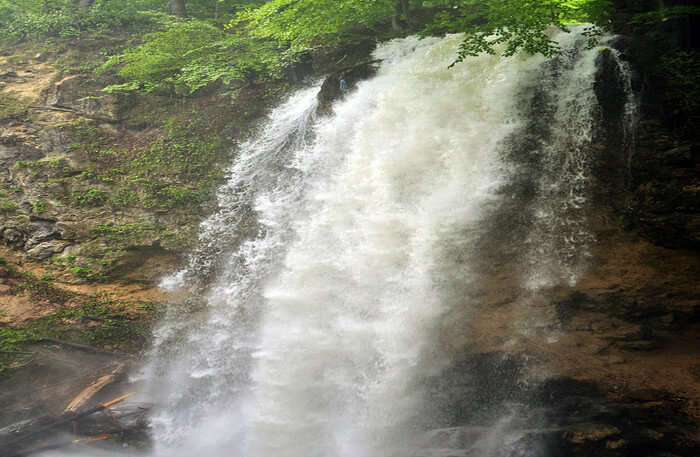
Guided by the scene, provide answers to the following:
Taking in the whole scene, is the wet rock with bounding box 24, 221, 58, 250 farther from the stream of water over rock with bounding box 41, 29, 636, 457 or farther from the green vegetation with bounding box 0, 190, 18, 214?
the stream of water over rock with bounding box 41, 29, 636, 457

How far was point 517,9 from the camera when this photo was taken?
6.48 m

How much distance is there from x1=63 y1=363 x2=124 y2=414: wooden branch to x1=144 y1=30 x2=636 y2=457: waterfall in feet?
1.65

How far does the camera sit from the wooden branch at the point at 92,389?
17.3ft

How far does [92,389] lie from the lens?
5.47 meters

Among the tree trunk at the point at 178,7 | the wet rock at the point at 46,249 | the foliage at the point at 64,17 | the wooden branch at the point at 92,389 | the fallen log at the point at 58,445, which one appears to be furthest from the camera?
the tree trunk at the point at 178,7

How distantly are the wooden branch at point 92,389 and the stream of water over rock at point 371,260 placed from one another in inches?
16.0

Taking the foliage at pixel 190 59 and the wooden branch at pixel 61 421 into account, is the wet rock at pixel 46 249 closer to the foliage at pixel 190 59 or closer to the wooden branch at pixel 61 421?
the wooden branch at pixel 61 421

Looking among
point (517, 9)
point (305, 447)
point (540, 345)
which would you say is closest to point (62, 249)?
point (305, 447)

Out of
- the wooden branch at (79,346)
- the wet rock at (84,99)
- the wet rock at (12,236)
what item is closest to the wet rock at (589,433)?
the wooden branch at (79,346)

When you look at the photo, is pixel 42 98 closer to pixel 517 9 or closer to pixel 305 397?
pixel 305 397

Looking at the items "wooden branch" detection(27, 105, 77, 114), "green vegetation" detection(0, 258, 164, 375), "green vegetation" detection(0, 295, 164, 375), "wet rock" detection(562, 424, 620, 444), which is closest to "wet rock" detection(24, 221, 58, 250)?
"green vegetation" detection(0, 258, 164, 375)

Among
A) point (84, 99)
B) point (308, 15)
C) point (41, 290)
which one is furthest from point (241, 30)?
point (41, 290)

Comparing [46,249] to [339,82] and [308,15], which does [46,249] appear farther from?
[308,15]

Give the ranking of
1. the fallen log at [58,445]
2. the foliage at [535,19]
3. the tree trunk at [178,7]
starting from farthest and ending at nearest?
the tree trunk at [178,7]
the foliage at [535,19]
the fallen log at [58,445]
